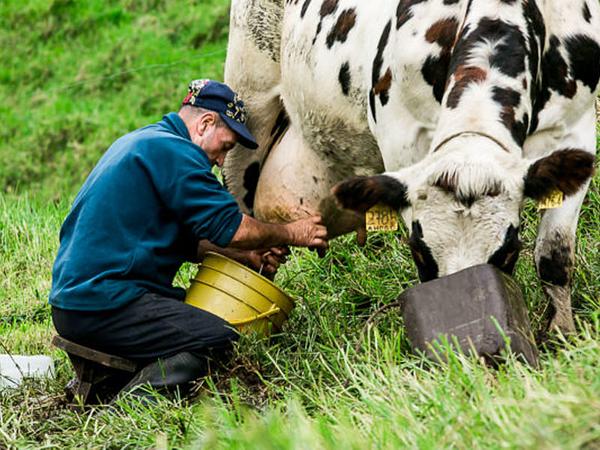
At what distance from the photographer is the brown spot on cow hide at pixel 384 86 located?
5535 millimetres

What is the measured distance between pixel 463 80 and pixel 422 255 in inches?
32.0

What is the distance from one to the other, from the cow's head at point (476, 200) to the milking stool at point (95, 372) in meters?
1.43

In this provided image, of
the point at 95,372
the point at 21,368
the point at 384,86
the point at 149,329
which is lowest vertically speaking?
the point at 21,368

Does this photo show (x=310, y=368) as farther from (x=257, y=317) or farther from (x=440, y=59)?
(x=440, y=59)

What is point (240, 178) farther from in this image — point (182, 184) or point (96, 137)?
point (96, 137)

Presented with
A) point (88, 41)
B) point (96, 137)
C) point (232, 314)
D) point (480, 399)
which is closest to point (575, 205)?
point (232, 314)

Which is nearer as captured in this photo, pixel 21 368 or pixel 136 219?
pixel 136 219

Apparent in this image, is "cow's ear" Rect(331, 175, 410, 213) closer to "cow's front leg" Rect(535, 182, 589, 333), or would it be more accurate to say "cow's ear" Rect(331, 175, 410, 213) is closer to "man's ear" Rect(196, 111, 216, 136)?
"cow's front leg" Rect(535, 182, 589, 333)

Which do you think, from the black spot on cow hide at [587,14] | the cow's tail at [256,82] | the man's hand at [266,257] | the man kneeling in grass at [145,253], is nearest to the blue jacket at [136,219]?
the man kneeling in grass at [145,253]

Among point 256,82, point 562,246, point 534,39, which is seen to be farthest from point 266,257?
point 534,39

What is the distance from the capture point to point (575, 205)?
17.6 ft

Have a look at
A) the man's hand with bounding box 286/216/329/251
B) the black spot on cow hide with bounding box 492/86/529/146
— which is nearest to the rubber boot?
the man's hand with bounding box 286/216/329/251

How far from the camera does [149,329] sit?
5.25 m

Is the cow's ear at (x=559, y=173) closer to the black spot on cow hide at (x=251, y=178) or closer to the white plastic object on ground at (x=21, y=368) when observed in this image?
the white plastic object on ground at (x=21, y=368)
